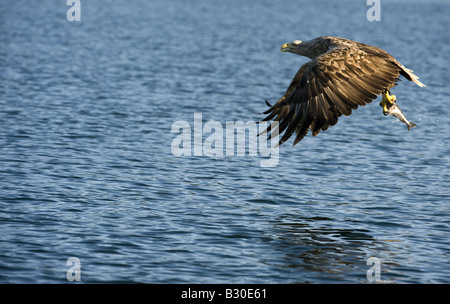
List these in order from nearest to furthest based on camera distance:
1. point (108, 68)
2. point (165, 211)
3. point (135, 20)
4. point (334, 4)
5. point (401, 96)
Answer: point (165, 211)
point (401, 96)
point (108, 68)
point (135, 20)
point (334, 4)

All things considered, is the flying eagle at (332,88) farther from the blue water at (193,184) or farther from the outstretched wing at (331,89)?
the blue water at (193,184)

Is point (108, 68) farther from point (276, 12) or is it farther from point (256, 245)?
point (276, 12)

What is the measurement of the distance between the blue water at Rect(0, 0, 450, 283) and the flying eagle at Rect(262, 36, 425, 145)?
1.91 meters

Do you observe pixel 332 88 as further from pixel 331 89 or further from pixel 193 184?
pixel 193 184

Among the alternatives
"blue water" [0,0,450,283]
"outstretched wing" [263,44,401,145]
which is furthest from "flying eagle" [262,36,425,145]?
"blue water" [0,0,450,283]

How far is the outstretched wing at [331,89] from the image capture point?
1122 centimetres

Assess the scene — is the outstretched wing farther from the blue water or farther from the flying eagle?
the blue water

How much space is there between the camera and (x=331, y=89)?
11.5 meters

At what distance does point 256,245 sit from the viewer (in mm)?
11570

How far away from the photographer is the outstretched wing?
11.2 meters

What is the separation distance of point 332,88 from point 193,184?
14.0 feet

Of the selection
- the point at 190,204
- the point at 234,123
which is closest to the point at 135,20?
the point at 234,123

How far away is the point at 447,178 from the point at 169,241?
7384 millimetres

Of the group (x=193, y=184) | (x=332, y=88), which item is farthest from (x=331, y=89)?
(x=193, y=184)
